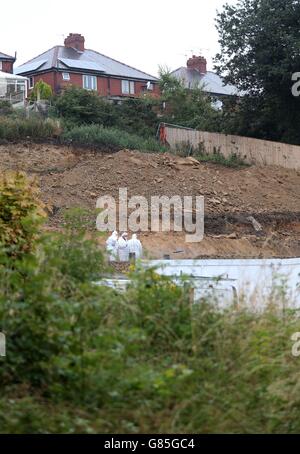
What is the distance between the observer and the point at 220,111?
147ft

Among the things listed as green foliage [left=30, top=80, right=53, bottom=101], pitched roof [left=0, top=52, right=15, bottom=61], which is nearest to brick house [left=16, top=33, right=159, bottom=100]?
pitched roof [left=0, top=52, right=15, bottom=61]

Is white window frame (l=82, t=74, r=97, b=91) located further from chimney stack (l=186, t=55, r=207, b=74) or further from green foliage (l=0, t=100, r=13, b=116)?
green foliage (l=0, t=100, r=13, b=116)

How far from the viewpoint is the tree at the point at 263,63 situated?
1478 inches

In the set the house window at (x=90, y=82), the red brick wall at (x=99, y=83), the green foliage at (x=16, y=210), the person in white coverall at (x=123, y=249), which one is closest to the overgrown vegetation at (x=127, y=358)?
the green foliage at (x=16, y=210)

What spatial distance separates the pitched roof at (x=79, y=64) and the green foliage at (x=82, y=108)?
20.5 meters

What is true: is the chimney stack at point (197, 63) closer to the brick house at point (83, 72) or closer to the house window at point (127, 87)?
the brick house at point (83, 72)

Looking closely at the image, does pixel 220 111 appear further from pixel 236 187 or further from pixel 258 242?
pixel 258 242

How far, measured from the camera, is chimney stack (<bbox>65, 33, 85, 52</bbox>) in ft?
214

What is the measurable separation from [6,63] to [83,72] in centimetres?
727

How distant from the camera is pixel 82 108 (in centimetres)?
4262

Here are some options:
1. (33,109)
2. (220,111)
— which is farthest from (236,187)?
(33,109)

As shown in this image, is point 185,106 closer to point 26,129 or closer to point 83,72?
point 26,129

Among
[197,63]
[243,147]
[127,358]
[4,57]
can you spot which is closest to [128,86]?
[197,63]

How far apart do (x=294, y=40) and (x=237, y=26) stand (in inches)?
156
